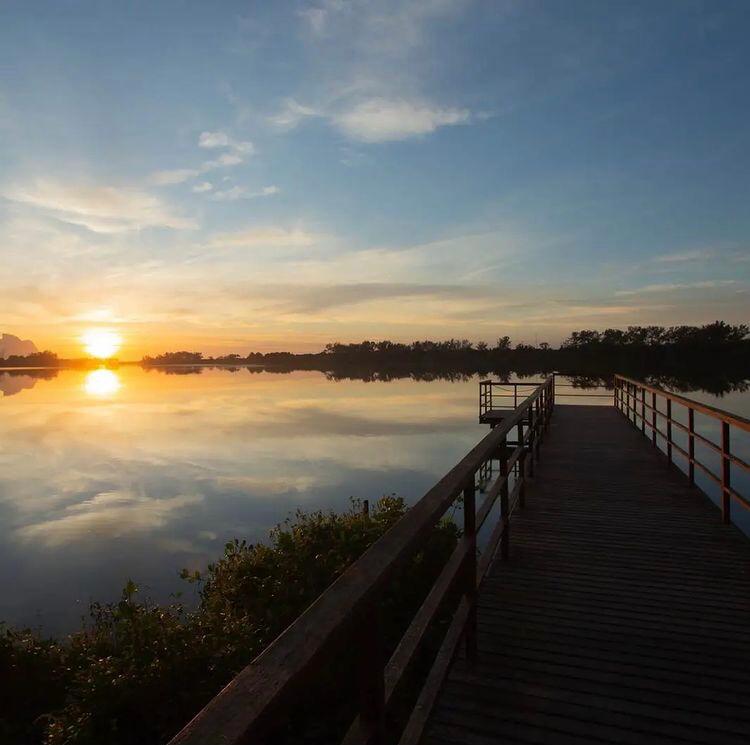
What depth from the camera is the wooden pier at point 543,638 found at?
4.76ft

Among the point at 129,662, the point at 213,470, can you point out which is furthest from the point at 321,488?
the point at 129,662

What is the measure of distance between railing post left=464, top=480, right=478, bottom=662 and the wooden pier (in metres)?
0.01

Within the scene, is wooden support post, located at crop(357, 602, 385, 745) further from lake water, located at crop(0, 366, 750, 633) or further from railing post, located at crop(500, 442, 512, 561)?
lake water, located at crop(0, 366, 750, 633)

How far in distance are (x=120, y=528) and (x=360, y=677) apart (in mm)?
17279

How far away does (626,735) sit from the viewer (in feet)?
9.31

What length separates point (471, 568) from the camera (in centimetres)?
346

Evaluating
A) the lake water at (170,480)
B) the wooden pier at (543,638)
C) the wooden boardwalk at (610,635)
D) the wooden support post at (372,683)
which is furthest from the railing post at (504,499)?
the lake water at (170,480)

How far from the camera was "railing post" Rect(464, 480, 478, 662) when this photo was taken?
3199mm

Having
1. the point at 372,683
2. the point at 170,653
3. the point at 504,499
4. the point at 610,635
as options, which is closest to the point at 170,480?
the point at 170,653

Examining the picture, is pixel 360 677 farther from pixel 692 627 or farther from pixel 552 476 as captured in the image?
pixel 552 476

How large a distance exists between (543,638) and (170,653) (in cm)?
439

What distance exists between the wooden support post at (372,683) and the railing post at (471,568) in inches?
56.9

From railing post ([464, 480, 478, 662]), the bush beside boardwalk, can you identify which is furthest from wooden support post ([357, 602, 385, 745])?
the bush beside boardwalk

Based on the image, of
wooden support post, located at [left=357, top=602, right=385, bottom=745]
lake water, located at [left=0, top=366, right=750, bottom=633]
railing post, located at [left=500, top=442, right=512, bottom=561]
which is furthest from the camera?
lake water, located at [left=0, top=366, right=750, bottom=633]
